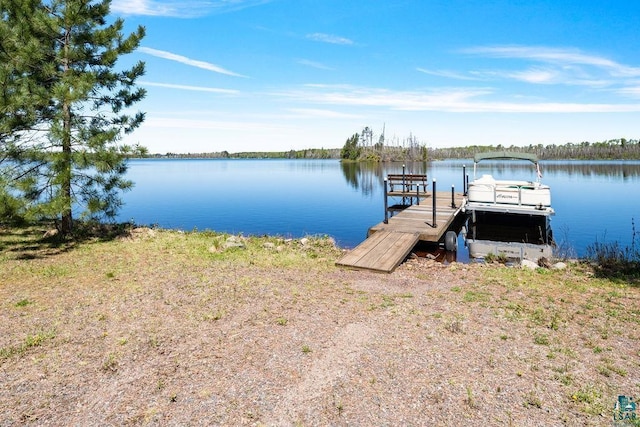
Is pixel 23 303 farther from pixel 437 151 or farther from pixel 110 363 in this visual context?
pixel 437 151

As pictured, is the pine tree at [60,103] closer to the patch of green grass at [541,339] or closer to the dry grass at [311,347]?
the dry grass at [311,347]

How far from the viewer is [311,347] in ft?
19.5

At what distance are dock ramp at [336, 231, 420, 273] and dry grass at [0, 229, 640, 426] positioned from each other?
0.71m

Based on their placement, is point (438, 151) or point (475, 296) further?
point (438, 151)

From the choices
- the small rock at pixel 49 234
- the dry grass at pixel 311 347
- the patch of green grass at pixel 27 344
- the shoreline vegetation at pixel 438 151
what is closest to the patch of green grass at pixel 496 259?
the dry grass at pixel 311 347

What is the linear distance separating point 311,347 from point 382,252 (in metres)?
6.67

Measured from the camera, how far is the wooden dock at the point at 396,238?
442 inches

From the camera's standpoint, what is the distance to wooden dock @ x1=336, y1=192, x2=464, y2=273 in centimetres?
1122

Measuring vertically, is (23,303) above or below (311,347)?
above

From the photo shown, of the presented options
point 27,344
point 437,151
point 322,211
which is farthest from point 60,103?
point 437,151

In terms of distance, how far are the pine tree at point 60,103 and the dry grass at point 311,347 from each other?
3.29 m

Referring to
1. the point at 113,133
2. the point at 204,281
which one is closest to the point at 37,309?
the point at 204,281

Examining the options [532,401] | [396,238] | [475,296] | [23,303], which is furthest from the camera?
[396,238]

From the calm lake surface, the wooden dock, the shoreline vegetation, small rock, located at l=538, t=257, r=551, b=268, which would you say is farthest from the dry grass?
the shoreline vegetation
